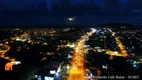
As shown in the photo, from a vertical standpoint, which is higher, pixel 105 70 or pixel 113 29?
pixel 113 29

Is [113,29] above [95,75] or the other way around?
above

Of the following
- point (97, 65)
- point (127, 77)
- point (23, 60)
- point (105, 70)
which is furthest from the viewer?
point (23, 60)

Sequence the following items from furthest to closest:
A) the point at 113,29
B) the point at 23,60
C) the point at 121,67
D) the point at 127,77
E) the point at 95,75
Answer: the point at 113,29 → the point at 23,60 → the point at 121,67 → the point at 95,75 → the point at 127,77

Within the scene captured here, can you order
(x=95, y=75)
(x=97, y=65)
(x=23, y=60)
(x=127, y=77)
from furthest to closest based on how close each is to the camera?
(x=23, y=60)
(x=97, y=65)
(x=95, y=75)
(x=127, y=77)

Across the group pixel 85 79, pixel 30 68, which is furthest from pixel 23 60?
pixel 85 79

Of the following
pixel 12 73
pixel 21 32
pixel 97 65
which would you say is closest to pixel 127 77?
pixel 97 65

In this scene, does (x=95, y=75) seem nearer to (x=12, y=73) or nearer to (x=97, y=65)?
(x=97, y=65)

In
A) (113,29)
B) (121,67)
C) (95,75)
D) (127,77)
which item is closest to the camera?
(127,77)

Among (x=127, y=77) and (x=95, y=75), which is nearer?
(x=127, y=77)

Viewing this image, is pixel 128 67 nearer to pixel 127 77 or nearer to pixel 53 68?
pixel 127 77
